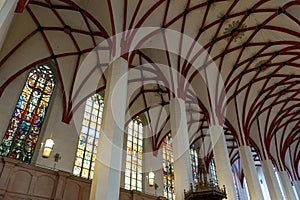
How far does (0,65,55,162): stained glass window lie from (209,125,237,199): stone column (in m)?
8.72

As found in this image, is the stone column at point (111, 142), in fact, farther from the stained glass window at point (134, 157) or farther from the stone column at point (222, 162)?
the stained glass window at point (134, 157)

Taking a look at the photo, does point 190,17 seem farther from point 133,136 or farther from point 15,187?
point 15,187

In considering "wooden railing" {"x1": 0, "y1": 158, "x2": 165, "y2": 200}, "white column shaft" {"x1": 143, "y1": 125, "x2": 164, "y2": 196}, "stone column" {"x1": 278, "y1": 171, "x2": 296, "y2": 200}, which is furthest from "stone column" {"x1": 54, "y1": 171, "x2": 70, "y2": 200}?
"stone column" {"x1": 278, "y1": 171, "x2": 296, "y2": 200}

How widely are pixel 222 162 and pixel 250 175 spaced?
3.26 meters

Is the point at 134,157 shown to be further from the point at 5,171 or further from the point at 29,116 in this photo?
the point at 5,171

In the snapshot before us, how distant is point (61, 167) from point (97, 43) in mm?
6491

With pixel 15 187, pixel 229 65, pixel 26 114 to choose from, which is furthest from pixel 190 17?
pixel 15 187

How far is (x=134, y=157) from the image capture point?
43.9ft

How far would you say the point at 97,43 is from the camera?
39.7 feet

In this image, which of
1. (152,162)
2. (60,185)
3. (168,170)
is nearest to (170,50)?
(152,162)

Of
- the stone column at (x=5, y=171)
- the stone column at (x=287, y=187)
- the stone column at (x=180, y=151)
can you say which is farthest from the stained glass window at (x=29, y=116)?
the stone column at (x=287, y=187)

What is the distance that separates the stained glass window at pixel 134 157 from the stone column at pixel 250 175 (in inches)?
244

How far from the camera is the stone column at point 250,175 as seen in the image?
1233 centimetres

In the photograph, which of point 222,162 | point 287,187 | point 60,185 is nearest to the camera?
point 60,185
